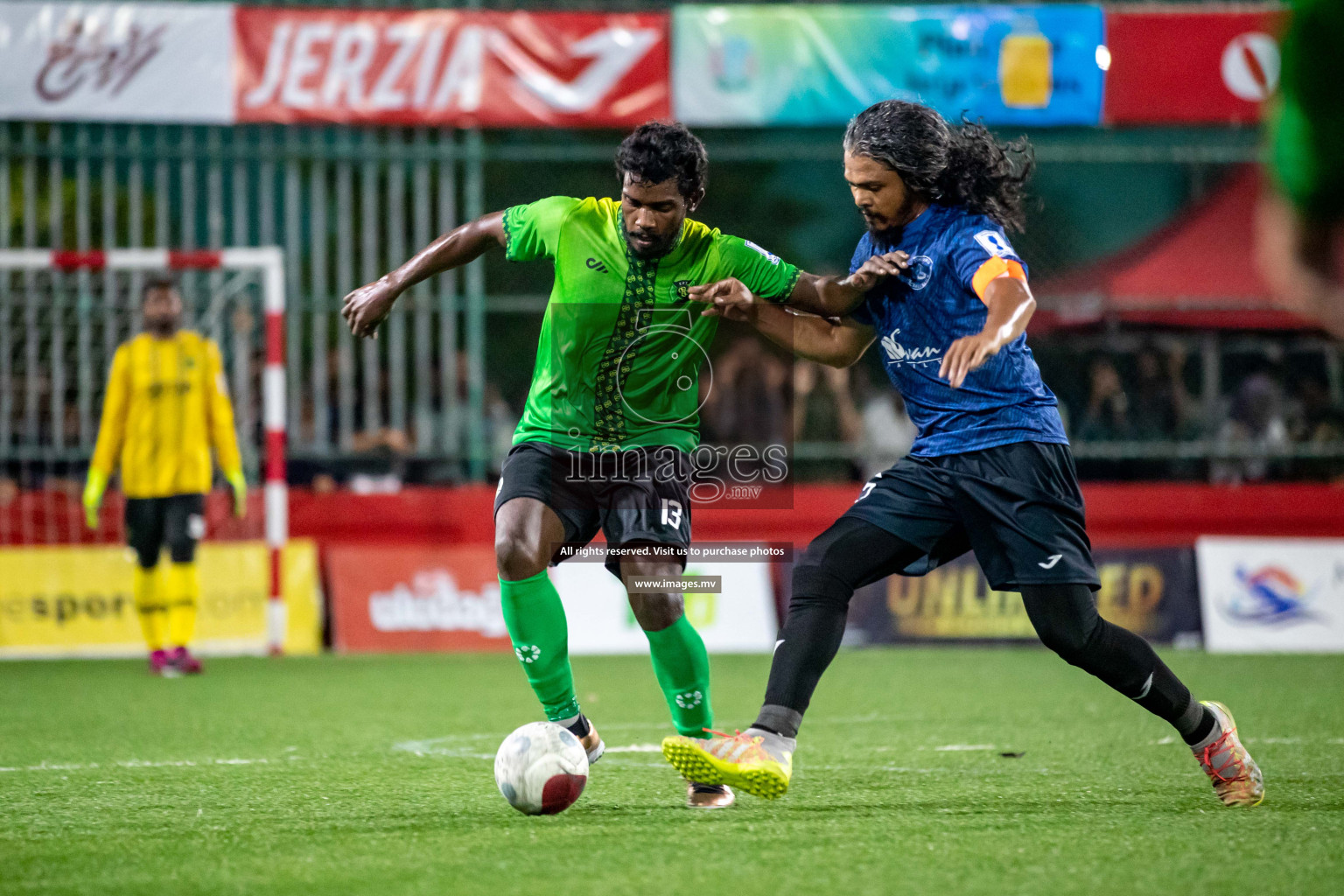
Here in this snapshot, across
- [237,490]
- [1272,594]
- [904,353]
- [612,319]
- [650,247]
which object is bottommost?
[1272,594]

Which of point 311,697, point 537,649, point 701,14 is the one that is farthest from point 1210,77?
point 537,649

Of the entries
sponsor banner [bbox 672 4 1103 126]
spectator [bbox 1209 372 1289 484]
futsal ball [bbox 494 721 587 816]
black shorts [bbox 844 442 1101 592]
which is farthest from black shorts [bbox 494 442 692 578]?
spectator [bbox 1209 372 1289 484]

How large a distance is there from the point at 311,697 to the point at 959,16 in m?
7.76

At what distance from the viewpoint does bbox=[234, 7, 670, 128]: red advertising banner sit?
485 inches

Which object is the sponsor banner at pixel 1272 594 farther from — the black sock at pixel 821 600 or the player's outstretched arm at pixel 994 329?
the player's outstretched arm at pixel 994 329

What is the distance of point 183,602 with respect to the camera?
9797 millimetres

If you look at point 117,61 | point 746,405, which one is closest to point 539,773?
point 746,405

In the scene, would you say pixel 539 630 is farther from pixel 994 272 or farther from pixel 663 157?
pixel 994 272

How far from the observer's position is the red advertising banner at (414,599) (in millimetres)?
11578

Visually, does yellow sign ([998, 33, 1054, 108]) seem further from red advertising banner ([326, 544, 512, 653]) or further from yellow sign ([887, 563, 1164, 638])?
red advertising banner ([326, 544, 512, 653])

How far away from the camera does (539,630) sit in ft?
16.6

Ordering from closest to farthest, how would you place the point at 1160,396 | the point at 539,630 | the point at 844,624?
the point at 844,624
the point at 539,630
the point at 1160,396

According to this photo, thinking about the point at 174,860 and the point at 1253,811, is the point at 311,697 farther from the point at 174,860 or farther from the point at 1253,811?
the point at 1253,811

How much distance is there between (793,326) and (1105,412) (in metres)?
8.42
